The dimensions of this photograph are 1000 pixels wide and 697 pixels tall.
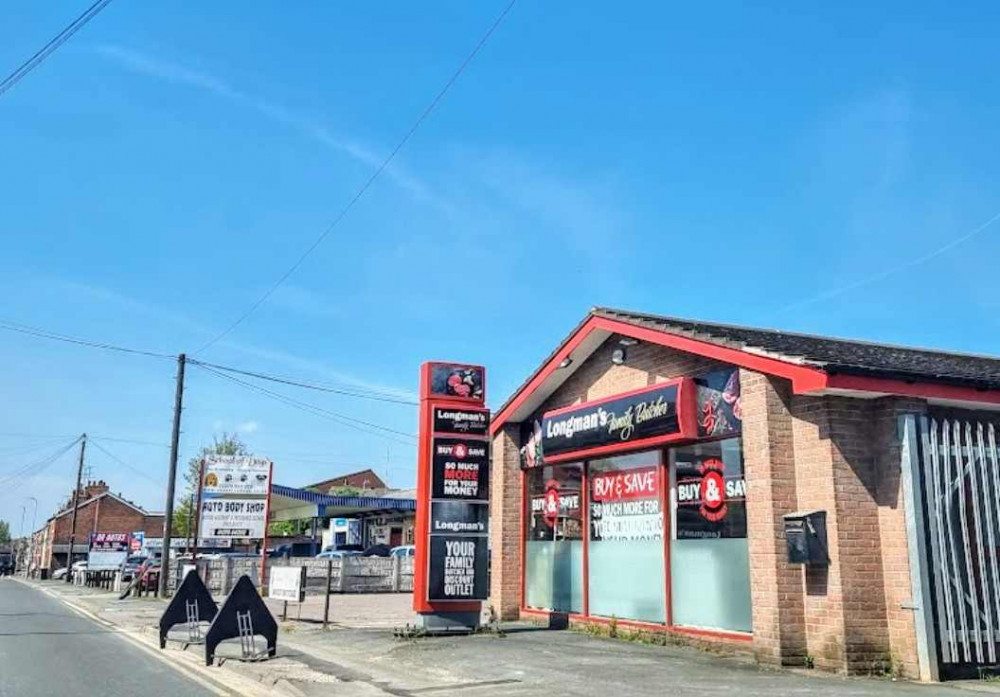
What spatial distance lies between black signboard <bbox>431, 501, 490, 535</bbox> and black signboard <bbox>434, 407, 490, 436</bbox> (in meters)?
1.27

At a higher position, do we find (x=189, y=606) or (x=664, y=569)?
(x=664, y=569)

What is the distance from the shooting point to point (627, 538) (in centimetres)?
1422

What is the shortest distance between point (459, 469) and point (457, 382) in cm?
158

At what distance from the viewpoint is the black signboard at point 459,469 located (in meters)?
15.2

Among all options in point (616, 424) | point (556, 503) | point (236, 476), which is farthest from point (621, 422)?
point (236, 476)

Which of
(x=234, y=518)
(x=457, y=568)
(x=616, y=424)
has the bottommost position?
(x=457, y=568)

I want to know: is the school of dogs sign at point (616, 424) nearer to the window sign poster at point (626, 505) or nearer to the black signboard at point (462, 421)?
the window sign poster at point (626, 505)

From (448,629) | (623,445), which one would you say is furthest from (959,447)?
(448,629)

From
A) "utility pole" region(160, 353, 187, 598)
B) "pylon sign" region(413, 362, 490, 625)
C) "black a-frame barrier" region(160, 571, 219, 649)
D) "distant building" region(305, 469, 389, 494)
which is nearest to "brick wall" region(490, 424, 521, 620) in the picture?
"pylon sign" region(413, 362, 490, 625)

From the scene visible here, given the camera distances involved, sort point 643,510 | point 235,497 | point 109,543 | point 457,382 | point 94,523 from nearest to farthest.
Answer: point 643,510, point 457,382, point 235,497, point 109,543, point 94,523

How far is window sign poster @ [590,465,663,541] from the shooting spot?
1368cm

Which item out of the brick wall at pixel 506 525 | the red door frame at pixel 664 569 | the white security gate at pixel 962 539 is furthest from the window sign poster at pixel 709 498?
the brick wall at pixel 506 525

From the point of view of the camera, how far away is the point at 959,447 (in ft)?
33.2

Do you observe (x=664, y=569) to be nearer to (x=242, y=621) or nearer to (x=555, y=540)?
(x=555, y=540)
